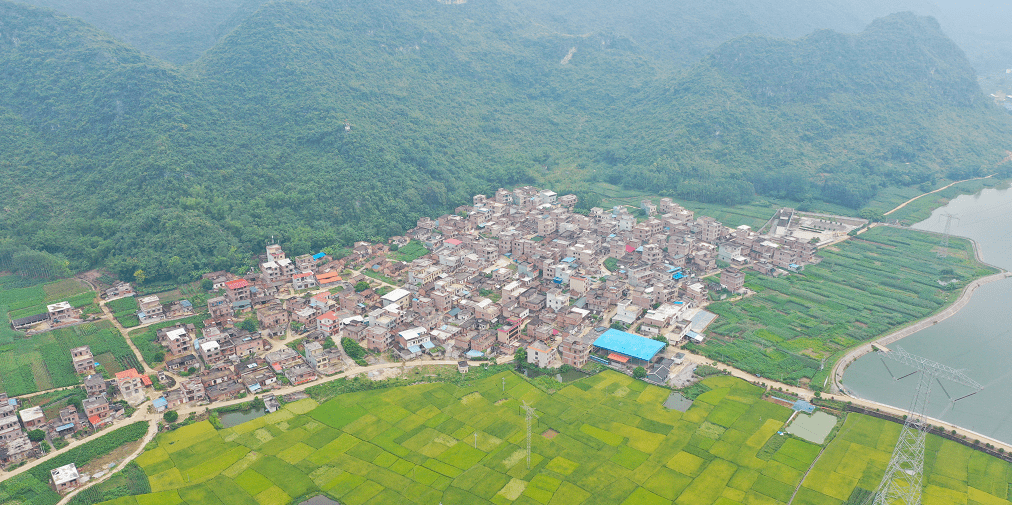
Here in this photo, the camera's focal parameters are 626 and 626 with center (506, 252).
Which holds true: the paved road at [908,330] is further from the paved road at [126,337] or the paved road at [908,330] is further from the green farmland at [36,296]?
the green farmland at [36,296]

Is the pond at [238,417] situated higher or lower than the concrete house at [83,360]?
lower

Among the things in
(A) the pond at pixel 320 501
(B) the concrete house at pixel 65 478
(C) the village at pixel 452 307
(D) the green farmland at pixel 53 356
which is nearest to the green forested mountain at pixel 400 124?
(C) the village at pixel 452 307

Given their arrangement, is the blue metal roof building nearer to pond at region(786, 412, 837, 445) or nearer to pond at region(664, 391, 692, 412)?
pond at region(664, 391, 692, 412)

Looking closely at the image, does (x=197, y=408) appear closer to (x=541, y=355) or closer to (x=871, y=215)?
(x=541, y=355)

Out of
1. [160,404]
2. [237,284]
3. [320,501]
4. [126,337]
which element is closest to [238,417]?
[160,404]

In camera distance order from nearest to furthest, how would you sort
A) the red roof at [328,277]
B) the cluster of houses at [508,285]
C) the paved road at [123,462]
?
the paved road at [123,462] → the cluster of houses at [508,285] → the red roof at [328,277]

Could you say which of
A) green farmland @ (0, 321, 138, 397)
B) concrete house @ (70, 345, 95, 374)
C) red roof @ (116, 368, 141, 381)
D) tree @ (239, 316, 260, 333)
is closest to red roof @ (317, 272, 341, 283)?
tree @ (239, 316, 260, 333)
